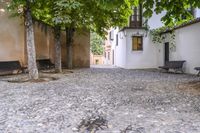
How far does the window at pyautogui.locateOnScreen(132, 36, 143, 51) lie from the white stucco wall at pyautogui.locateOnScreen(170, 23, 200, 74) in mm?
4850

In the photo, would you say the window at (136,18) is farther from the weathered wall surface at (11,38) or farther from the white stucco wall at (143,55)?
the weathered wall surface at (11,38)

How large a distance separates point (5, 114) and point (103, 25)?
522 inches

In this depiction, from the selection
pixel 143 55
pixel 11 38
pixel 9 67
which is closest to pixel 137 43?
pixel 143 55

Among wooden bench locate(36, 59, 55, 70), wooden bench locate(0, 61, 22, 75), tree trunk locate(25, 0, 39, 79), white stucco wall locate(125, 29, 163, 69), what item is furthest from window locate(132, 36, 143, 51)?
tree trunk locate(25, 0, 39, 79)

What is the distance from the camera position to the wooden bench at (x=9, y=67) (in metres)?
Answer: 15.0

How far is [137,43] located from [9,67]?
11.7 m

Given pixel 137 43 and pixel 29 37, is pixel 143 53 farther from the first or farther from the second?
pixel 29 37

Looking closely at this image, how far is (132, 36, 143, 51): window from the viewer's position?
23688 mm

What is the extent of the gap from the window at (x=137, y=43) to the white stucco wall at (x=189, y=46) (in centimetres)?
485

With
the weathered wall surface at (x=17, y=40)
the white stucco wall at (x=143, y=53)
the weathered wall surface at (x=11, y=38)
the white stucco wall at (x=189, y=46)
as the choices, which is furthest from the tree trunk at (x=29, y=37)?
the white stucco wall at (x=143, y=53)

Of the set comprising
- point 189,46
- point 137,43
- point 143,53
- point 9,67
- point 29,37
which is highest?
point 137,43

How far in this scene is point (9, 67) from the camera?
1525 centimetres

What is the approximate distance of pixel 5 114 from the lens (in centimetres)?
620

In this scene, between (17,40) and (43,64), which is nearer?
(17,40)
